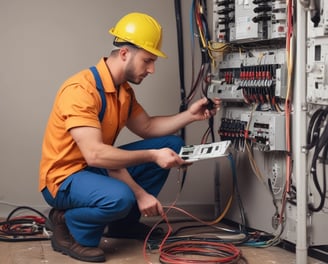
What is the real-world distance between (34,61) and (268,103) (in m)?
1.48

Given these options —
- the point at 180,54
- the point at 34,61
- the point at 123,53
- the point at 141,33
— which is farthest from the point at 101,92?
the point at 180,54

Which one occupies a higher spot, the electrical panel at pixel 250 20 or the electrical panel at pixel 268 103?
the electrical panel at pixel 250 20

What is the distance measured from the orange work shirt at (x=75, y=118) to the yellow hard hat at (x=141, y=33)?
0.56ft

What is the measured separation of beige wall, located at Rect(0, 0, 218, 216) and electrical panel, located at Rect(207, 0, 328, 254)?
0.76 m

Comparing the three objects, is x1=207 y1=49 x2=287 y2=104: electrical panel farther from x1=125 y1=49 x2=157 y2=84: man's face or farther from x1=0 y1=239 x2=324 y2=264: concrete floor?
x1=0 y1=239 x2=324 y2=264: concrete floor

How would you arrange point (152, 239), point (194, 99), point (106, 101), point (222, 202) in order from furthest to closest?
point (194, 99) → point (222, 202) → point (152, 239) → point (106, 101)

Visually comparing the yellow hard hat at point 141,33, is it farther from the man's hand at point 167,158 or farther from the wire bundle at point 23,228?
the wire bundle at point 23,228

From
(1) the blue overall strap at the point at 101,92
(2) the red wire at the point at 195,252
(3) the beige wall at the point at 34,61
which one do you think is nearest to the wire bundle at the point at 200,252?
(2) the red wire at the point at 195,252

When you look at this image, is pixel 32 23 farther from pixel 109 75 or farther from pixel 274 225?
pixel 274 225

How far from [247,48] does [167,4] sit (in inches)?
33.0

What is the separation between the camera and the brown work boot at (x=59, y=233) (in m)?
3.17

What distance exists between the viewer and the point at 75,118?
2.94 meters

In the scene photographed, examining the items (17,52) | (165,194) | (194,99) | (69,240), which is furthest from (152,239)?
(17,52)

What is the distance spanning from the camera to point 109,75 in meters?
3.15
